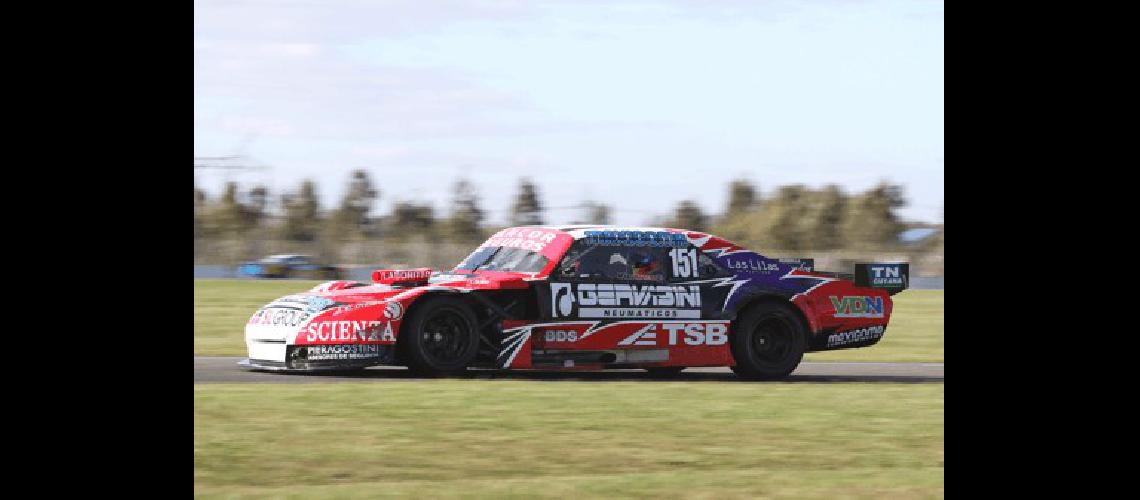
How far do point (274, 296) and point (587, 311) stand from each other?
19.7m

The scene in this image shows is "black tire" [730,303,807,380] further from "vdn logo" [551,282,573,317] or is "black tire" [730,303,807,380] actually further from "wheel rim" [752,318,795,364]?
"vdn logo" [551,282,573,317]

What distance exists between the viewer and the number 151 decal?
1332cm

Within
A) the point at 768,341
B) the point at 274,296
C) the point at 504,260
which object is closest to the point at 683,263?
the point at 768,341

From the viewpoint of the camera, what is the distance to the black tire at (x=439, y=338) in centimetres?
1220

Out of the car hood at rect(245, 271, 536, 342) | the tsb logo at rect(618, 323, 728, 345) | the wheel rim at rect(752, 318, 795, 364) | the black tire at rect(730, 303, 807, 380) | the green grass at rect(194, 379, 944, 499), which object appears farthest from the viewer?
the wheel rim at rect(752, 318, 795, 364)

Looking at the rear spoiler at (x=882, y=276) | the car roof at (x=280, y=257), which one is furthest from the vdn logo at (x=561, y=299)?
the car roof at (x=280, y=257)

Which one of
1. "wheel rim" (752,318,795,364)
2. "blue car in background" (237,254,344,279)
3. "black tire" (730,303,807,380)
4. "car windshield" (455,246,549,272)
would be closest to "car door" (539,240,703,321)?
"car windshield" (455,246,549,272)

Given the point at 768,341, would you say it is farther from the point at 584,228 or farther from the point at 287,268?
the point at 287,268

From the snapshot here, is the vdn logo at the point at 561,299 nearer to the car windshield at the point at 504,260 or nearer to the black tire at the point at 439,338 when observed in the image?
the car windshield at the point at 504,260

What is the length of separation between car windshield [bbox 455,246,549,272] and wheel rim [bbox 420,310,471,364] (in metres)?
0.93

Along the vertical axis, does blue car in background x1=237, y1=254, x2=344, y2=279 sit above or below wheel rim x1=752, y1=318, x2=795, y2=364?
above

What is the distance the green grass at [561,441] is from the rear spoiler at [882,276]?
209 cm
